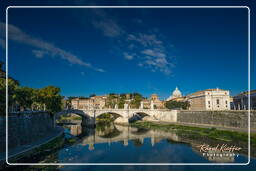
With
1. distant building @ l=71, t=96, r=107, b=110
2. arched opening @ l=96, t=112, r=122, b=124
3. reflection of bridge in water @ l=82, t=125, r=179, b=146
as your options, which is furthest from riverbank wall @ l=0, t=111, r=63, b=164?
distant building @ l=71, t=96, r=107, b=110

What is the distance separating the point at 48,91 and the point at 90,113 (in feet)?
46.1

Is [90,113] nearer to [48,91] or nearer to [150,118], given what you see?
[48,91]

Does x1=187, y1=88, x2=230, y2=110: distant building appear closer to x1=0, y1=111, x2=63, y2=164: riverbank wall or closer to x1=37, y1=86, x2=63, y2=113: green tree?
x1=37, y1=86, x2=63, y2=113: green tree

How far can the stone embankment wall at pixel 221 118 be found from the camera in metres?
26.9

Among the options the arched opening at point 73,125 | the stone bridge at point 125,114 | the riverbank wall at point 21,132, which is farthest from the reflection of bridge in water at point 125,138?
the stone bridge at point 125,114

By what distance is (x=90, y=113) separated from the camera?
43.9 meters

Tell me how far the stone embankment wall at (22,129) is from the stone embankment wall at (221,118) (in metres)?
26.3

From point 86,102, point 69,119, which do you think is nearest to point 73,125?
point 69,119

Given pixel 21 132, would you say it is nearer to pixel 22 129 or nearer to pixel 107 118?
pixel 22 129

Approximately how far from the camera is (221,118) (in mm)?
31641

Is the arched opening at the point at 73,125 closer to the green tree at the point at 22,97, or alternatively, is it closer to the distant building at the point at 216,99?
the green tree at the point at 22,97

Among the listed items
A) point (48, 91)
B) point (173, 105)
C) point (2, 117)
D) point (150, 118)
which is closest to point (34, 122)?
point (2, 117)

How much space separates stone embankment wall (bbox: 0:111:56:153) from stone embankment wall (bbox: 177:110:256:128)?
1034 inches

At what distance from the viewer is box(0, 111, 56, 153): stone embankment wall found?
15306 millimetres
